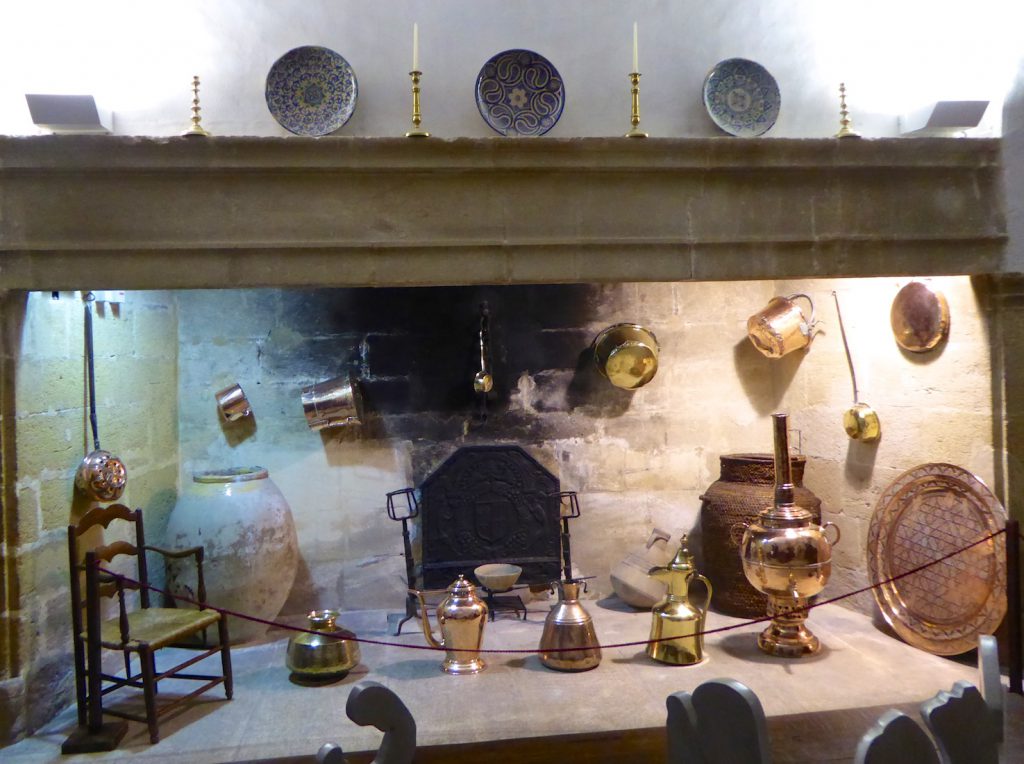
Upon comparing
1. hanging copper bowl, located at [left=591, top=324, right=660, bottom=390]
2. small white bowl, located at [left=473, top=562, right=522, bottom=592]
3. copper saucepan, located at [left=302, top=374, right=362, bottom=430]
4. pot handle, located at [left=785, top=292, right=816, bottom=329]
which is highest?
pot handle, located at [left=785, top=292, right=816, bottom=329]

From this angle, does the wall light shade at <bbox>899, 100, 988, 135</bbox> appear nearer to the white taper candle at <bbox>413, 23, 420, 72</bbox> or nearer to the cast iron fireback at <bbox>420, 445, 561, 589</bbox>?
the white taper candle at <bbox>413, 23, 420, 72</bbox>

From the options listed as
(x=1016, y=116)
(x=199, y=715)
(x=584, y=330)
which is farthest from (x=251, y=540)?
(x=1016, y=116)

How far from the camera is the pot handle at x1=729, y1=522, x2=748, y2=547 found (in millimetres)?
3738

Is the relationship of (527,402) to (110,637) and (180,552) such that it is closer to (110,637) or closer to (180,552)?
(180,552)

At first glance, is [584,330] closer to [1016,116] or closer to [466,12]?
[466,12]

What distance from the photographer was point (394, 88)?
3.32 meters

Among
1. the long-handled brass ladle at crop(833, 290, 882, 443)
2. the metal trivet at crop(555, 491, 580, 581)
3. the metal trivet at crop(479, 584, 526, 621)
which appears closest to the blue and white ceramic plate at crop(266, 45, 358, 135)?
the metal trivet at crop(555, 491, 580, 581)

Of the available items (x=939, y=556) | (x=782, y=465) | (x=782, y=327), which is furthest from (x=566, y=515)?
(x=939, y=556)

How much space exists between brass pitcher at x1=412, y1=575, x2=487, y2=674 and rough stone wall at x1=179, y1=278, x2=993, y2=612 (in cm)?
87

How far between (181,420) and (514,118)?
2.14 m

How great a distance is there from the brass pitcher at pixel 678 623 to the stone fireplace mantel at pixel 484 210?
119 cm

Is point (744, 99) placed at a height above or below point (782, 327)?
above

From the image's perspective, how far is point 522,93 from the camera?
3297mm

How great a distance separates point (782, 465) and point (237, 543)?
7.60ft
